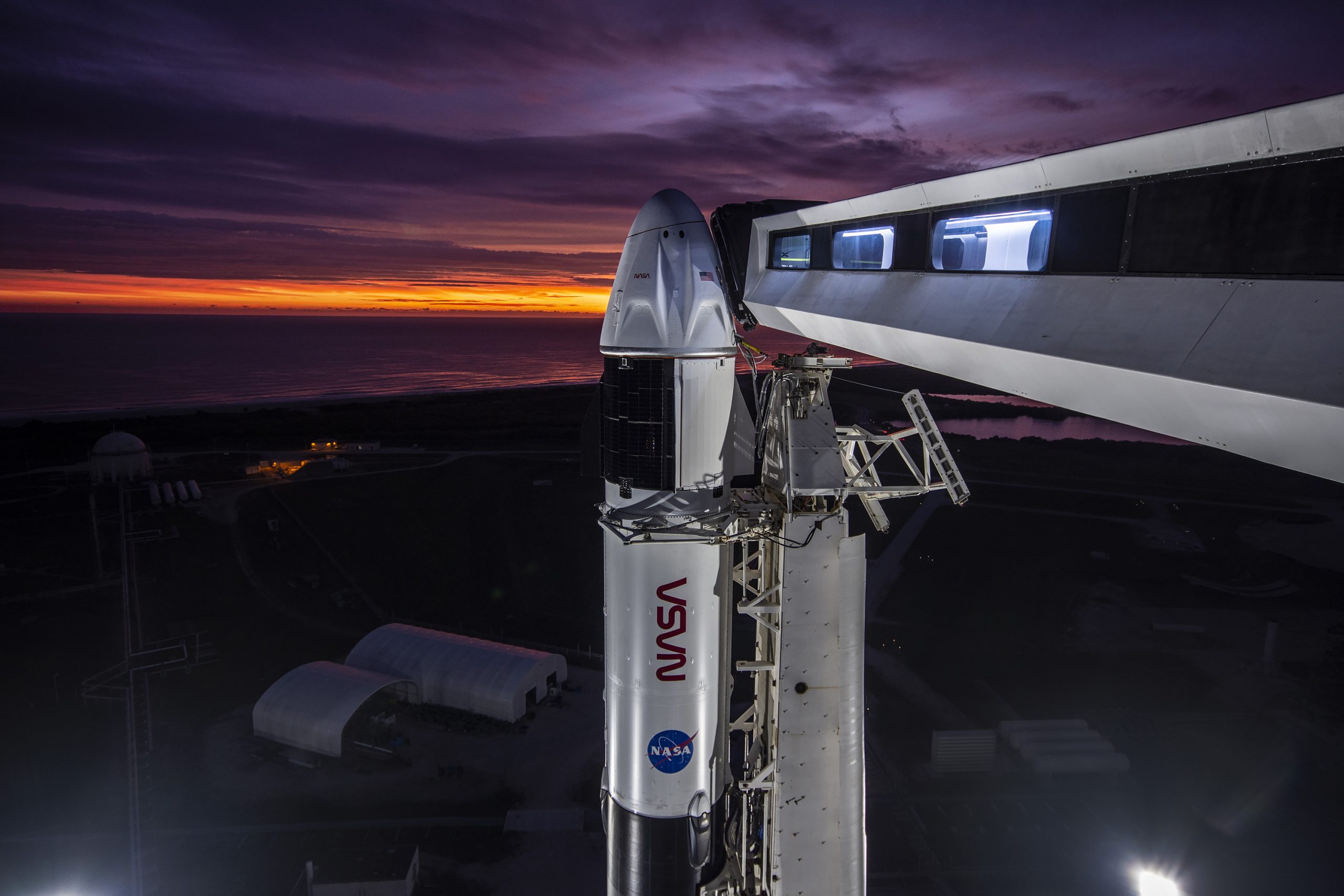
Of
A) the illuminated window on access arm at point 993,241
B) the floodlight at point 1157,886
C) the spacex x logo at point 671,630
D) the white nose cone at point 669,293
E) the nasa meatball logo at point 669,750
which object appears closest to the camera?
the illuminated window on access arm at point 993,241

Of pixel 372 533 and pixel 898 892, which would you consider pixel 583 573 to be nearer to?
pixel 372 533

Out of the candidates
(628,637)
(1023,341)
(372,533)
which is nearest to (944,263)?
(1023,341)

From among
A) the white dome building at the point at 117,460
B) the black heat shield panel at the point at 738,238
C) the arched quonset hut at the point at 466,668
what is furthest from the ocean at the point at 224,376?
the black heat shield panel at the point at 738,238

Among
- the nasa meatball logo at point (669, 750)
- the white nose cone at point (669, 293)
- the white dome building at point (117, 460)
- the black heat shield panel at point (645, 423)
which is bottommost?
the white dome building at point (117, 460)

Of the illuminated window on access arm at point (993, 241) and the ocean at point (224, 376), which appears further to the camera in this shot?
the ocean at point (224, 376)

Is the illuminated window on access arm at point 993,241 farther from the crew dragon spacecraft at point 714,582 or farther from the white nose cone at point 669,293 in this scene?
the white nose cone at point 669,293

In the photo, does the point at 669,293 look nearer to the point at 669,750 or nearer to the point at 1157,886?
the point at 669,750
